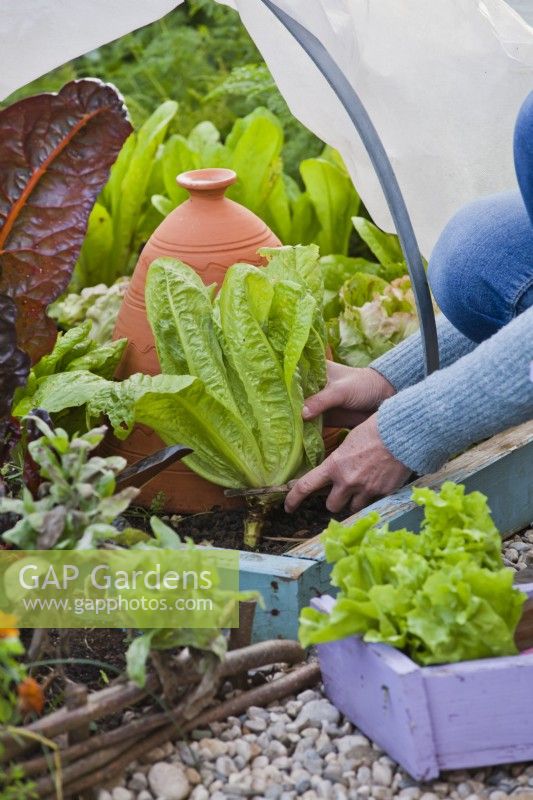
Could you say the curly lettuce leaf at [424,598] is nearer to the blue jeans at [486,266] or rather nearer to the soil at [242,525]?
the soil at [242,525]

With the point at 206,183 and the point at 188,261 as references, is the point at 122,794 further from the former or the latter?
the point at 206,183

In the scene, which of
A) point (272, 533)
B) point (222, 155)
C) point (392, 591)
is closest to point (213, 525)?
point (272, 533)

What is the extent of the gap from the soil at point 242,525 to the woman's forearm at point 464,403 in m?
0.34

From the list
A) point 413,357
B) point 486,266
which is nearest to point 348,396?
point 413,357

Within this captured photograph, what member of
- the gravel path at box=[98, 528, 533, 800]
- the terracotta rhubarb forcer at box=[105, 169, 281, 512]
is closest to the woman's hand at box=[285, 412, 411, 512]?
the terracotta rhubarb forcer at box=[105, 169, 281, 512]

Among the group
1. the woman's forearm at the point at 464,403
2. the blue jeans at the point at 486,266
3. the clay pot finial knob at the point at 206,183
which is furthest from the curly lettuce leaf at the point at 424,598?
the clay pot finial knob at the point at 206,183

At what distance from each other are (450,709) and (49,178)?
123cm

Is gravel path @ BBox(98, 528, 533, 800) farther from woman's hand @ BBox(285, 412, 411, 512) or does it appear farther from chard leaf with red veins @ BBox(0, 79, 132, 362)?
chard leaf with red veins @ BBox(0, 79, 132, 362)

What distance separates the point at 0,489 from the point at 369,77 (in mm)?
1278

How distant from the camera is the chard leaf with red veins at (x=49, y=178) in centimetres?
204

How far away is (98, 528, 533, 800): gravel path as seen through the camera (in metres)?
1.50

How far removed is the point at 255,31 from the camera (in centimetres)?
239

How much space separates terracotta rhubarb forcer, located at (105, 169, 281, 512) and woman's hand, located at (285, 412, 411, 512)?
0.94 ft

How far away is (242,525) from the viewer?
2.27 m
